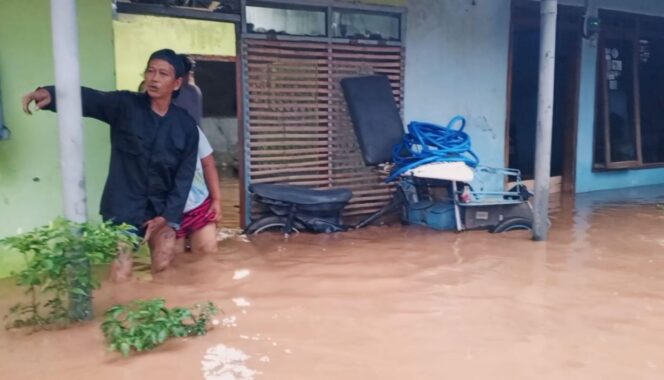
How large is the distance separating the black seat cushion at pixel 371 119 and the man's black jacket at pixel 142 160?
2473mm

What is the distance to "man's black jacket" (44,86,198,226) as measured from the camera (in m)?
4.51

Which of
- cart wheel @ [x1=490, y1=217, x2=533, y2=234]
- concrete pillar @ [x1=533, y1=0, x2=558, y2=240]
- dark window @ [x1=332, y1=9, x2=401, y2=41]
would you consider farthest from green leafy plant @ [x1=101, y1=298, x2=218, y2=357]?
dark window @ [x1=332, y1=9, x2=401, y2=41]

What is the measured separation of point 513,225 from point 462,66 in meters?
2.33

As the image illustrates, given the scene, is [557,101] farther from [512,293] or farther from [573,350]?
[573,350]

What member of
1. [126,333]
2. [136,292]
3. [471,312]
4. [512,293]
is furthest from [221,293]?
[512,293]

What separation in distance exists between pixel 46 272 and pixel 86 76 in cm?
223

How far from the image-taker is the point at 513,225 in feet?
21.8

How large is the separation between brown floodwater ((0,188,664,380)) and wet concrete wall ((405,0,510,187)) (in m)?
2.11

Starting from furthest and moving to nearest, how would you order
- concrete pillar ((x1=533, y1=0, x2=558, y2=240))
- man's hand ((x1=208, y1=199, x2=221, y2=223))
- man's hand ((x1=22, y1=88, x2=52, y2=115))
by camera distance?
concrete pillar ((x1=533, y1=0, x2=558, y2=240)) < man's hand ((x1=208, y1=199, x2=221, y2=223)) < man's hand ((x1=22, y1=88, x2=52, y2=115))

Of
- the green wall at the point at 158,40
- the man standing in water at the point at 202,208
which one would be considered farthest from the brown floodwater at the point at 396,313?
the green wall at the point at 158,40

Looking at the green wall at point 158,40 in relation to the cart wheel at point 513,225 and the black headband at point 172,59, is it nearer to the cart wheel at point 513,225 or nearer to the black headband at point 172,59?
the black headband at point 172,59

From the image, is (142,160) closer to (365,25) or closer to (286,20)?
(286,20)

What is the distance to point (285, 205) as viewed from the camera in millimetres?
6242

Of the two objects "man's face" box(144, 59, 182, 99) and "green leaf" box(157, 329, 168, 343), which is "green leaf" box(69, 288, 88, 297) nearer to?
"green leaf" box(157, 329, 168, 343)
